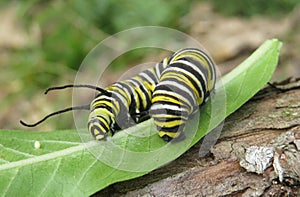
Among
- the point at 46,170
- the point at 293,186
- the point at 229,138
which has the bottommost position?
the point at 293,186

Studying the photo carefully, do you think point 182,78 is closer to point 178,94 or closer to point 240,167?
point 178,94

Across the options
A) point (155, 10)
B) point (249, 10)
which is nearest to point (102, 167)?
point (155, 10)

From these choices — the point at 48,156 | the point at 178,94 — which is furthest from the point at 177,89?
the point at 48,156

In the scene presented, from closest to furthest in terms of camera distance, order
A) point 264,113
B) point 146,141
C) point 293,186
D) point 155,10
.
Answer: point 293,186 → point 146,141 → point 264,113 → point 155,10

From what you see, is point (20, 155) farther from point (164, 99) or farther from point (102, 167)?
point (164, 99)

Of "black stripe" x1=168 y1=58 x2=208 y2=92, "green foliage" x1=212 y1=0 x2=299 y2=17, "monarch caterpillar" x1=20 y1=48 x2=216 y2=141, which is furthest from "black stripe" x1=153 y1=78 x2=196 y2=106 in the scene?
"green foliage" x1=212 y1=0 x2=299 y2=17

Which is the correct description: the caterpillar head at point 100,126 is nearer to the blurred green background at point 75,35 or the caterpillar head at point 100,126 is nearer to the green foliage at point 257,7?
the blurred green background at point 75,35

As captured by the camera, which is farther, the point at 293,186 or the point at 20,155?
the point at 20,155
